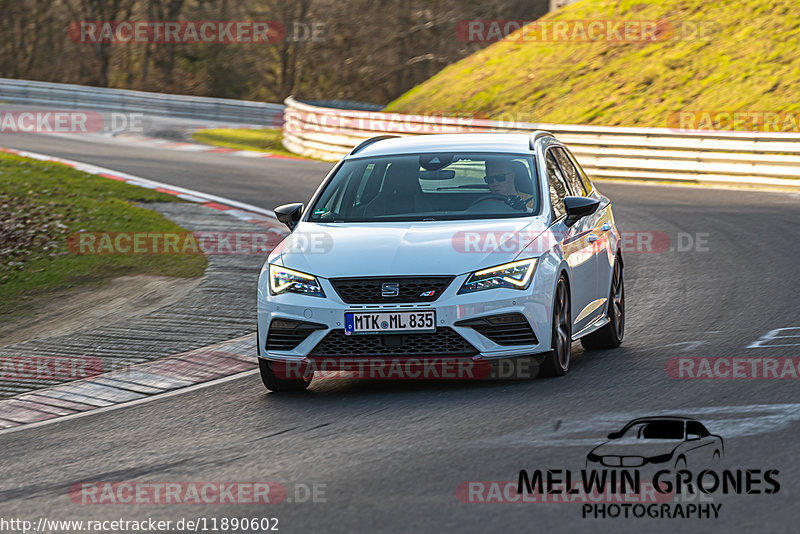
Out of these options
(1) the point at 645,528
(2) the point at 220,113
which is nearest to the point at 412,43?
(2) the point at 220,113

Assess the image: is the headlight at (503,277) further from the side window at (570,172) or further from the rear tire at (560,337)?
the side window at (570,172)

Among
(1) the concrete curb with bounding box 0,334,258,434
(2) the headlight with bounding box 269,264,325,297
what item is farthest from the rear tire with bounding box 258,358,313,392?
(1) the concrete curb with bounding box 0,334,258,434

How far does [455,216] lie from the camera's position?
845 cm

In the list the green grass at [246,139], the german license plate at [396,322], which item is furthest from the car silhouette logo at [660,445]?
the green grass at [246,139]

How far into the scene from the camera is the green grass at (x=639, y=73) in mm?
29625

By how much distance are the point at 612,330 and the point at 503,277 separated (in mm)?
1933

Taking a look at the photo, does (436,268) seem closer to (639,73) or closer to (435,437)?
(435,437)

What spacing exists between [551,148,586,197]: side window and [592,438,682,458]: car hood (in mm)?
3622

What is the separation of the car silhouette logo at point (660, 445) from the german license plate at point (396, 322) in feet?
4.96

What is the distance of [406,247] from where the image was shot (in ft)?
25.6

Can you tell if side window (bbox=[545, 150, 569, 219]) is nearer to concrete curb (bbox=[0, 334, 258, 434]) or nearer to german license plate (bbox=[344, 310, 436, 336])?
german license plate (bbox=[344, 310, 436, 336])

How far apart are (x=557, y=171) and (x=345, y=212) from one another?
5.67 ft

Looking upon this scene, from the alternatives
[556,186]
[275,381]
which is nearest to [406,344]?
[275,381]

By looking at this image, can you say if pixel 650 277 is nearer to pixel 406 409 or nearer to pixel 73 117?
pixel 406 409
